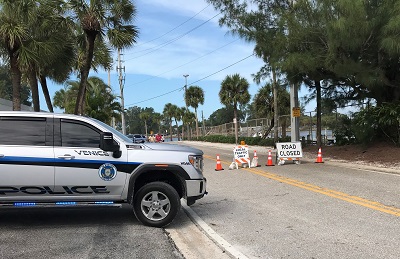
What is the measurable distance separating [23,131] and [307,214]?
5.37m

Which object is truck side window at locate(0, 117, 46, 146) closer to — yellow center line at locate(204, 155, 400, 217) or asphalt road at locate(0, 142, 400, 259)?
asphalt road at locate(0, 142, 400, 259)

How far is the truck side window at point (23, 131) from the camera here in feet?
21.1

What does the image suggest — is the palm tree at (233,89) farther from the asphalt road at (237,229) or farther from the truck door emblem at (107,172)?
the truck door emblem at (107,172)

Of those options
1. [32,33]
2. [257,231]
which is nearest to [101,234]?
[257,231]

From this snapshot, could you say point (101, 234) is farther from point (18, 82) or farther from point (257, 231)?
point (18, 82)

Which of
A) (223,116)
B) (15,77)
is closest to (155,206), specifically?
(15,77)

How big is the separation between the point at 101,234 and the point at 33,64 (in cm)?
1013

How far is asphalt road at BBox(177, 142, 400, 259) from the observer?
5453 mm

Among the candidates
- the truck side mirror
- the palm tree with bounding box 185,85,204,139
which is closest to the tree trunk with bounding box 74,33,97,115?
the truck side mirror

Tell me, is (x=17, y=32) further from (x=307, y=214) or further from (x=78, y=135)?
(x=307, y=214)

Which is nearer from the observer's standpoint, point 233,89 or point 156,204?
point 156,204

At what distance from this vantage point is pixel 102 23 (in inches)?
640

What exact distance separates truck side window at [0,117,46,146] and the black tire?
6.19ft

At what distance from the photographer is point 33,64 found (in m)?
14.4
